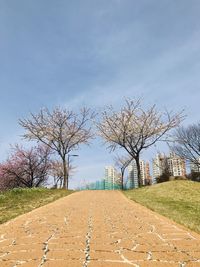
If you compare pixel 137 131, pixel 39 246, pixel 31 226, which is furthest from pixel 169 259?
pixel 137 131

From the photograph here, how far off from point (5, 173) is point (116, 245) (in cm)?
4266

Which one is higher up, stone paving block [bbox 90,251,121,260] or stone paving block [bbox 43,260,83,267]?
stone paving block [bbox 90,251,121,260]

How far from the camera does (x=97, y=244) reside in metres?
6.04

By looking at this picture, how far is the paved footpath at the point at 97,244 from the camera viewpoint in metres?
4.86

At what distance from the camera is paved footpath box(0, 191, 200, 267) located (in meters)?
4.86

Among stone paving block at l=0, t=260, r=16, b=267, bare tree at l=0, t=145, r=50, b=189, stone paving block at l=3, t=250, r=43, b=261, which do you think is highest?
bare tree at l=0, t=145, r=50, b=189

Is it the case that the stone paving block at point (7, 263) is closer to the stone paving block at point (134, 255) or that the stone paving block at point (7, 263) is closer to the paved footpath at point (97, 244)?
the paved footpath at point (97, 244)

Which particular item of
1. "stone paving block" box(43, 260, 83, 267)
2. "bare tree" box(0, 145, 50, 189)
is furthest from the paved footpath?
"bare tree" box(0, 145, 50, 189)

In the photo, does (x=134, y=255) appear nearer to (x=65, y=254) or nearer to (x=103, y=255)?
(x=103, y=255)

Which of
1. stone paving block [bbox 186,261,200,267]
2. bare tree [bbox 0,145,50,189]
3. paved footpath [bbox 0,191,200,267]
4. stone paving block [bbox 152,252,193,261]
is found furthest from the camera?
bare tree [bbox 0,145,50,189]

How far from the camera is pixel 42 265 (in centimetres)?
464

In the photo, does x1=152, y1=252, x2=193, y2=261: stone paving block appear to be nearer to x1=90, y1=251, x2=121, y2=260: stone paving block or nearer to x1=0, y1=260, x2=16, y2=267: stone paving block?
x1=90, y1=251, x2=121, y2=260: stone paving block

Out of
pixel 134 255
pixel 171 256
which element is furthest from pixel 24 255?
pixel 171 256

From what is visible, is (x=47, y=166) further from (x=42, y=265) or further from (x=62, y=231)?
(x=42, y=265)
